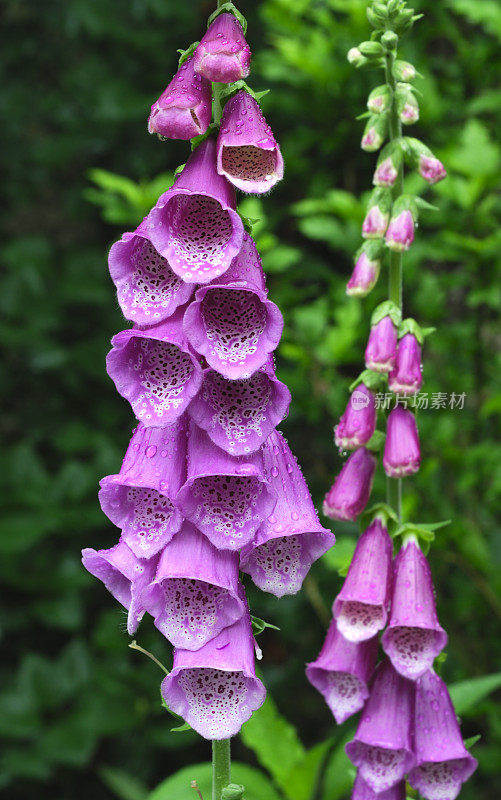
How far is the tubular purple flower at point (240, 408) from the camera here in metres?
1.01

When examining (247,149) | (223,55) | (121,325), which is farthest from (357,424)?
(121,325)

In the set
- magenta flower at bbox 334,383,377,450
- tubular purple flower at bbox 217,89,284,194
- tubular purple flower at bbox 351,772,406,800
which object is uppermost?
tubular purple flower at bbox 217,89,284,194

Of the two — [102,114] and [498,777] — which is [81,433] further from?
[498,777]

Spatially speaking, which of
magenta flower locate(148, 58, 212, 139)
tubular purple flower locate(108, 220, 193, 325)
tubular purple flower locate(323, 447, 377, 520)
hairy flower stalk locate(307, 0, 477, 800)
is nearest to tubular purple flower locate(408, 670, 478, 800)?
hairy flower stalk locate(307, 0, 477, 800)

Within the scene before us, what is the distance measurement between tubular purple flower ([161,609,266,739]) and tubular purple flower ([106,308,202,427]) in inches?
10.6

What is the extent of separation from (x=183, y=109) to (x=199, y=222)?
124 millimetres

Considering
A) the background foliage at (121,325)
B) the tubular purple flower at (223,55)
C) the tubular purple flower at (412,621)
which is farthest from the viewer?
the background foliage at (121,325)

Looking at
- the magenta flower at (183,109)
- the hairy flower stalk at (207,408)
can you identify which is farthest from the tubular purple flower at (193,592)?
the magenta flower at (183,109)

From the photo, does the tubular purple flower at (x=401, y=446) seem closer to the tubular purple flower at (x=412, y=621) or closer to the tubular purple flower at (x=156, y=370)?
the tubular purple flower at (x=412, y=621)

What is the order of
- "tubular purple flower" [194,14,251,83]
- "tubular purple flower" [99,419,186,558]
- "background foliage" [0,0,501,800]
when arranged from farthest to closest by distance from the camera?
"background foliage" [0,0,501,800], "tubular purple flower" [99,419,186,558], "tubular purple flower" [194,14,251,83]

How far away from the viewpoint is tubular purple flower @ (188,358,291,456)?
101 centimetres

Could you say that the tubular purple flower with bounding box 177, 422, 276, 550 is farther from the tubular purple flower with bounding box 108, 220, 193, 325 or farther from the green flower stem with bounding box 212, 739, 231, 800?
the green flower stem with bounding box 212, 739, 231, 800

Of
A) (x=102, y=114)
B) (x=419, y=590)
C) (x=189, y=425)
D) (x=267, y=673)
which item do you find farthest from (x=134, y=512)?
(x=102, y=114)

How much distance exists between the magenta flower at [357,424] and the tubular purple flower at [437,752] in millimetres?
368
